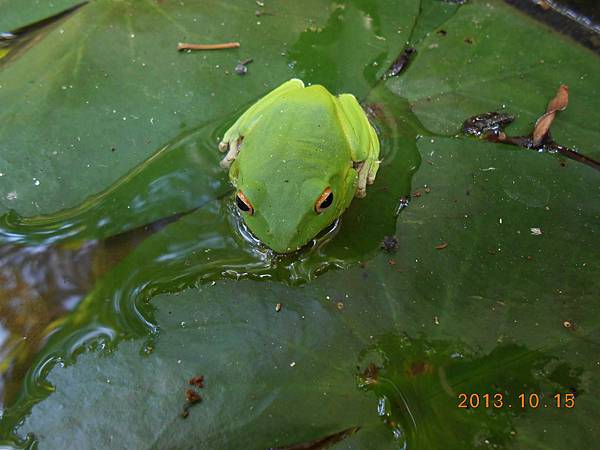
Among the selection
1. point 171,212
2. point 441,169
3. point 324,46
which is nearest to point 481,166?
point 441,169

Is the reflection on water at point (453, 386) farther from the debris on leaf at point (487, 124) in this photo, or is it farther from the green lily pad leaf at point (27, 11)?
the green lily pad leaf at point (27, 11)

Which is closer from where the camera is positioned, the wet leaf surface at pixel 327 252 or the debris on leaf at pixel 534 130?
the wet leaf surface at pixel 327 252

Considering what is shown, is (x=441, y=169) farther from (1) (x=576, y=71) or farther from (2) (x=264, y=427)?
(2) (x=264, y=427)

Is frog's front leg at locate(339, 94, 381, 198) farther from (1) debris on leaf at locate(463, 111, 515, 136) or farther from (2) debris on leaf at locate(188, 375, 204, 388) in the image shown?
(2) debris on leaf at locate(188, 375, 204, 388)

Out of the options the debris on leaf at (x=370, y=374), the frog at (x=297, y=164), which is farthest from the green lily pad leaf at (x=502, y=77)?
the debris on leaf at (x=370, y=374)

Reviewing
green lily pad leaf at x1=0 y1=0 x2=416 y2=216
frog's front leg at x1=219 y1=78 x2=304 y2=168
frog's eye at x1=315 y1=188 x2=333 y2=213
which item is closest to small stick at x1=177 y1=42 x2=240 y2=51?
green lily pad leaf at x1=0 y1=0 x2=416 y2=216

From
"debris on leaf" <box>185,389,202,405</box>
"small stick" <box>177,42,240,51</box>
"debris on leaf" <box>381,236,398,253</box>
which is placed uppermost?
"small stick" <box>177,42,240,51</box>

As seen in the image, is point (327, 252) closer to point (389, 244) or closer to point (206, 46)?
point (389, 244)

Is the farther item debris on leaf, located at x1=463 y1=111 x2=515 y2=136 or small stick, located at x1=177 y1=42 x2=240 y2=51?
small stick, located at x1=177 y1=42 x2=240 y2=51
